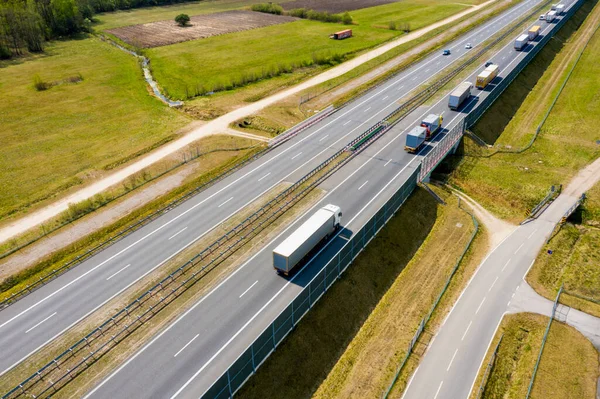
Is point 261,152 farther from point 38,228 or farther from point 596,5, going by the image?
point 596,5

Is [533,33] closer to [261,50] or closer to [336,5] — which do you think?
[261,50]

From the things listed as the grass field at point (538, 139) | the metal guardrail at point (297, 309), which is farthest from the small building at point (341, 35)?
the metal guardrail at point (297, 309)

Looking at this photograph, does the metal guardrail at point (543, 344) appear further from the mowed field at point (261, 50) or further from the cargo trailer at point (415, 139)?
the mowed field at point (261, 50)

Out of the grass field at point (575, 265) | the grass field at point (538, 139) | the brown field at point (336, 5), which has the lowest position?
the grass field at point (575, 265)

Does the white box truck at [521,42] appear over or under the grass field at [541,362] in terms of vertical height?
A: over

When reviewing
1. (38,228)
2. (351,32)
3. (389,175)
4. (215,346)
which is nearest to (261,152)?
(389,175)

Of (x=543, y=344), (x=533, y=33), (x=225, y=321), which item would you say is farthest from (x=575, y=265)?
(x=533, y=33)

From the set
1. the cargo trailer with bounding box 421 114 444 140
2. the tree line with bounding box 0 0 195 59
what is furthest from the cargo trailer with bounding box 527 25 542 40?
the tree line with bounding box 0 0 195 59
